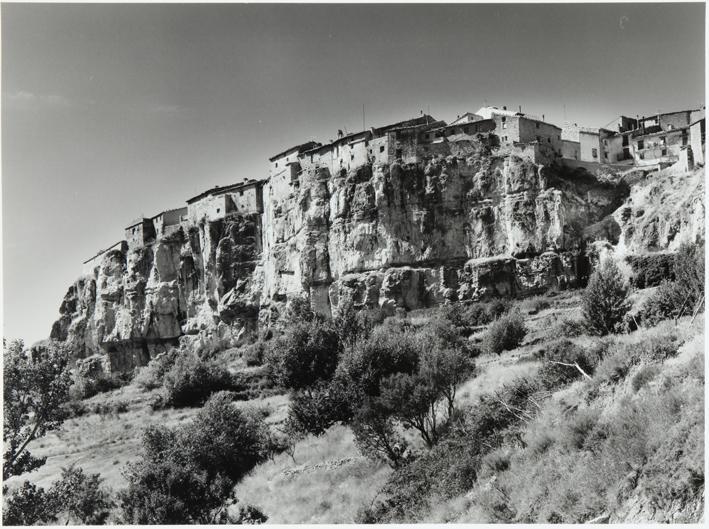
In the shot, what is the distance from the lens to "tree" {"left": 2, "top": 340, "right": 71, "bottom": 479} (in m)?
17.4

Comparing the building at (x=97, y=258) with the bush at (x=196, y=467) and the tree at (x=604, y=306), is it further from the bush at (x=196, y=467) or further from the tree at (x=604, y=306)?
the tree at (x=604, y=306)

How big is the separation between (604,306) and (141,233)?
6265cm

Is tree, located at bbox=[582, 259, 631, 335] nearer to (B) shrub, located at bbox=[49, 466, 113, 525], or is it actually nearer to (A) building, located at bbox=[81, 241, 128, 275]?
(B) shrub, located at bbox=[49, 466, 113, 525]

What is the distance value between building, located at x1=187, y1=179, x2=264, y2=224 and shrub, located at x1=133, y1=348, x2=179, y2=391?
15657 mm

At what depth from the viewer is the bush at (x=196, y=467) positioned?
58.3 feet

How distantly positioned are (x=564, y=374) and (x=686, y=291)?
10.6m

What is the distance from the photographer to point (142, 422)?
4241 cm

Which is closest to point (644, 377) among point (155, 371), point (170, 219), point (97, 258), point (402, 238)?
point (402, 238)

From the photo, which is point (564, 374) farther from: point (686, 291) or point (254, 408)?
point (254, 408)

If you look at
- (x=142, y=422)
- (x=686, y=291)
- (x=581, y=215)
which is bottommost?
(x=142, y=422)

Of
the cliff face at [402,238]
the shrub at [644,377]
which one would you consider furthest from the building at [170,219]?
the shrub at [644,377]

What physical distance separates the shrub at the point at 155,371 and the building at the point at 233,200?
15657 millimetres

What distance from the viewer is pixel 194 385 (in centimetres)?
4641

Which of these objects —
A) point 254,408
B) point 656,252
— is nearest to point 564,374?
point 254,408
